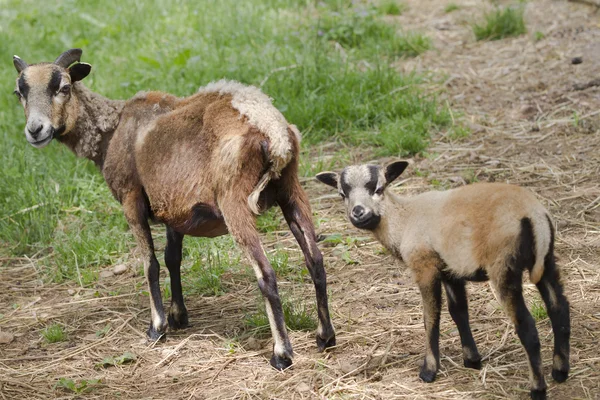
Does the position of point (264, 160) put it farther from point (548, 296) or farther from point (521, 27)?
point (521, 27)

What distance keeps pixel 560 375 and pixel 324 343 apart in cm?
146

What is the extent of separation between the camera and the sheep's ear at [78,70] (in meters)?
5.94

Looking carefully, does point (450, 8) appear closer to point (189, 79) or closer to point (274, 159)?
point (189, 79)

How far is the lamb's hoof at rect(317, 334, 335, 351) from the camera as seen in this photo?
16.7 feet

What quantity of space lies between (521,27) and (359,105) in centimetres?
287

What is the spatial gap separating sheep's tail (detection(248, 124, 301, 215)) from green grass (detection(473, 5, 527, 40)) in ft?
18.8

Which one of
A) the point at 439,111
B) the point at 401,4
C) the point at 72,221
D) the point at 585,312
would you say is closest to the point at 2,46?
the point at 72,221

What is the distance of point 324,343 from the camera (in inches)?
201

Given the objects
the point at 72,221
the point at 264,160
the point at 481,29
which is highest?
the point at 264,160

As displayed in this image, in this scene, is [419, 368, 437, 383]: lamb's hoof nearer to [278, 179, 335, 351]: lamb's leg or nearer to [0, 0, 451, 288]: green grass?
[278, 179, 335, 351]: lamb's leg

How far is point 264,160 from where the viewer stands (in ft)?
16.3

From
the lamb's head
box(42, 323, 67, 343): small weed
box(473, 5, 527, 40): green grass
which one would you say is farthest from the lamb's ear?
box(473, 5, 527, 40): green grass

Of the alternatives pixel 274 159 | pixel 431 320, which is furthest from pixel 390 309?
pixel 274 159

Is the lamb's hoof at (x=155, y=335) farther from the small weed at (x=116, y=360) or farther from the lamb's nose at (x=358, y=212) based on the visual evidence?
the lamb's nose at (x=358, y=212)
